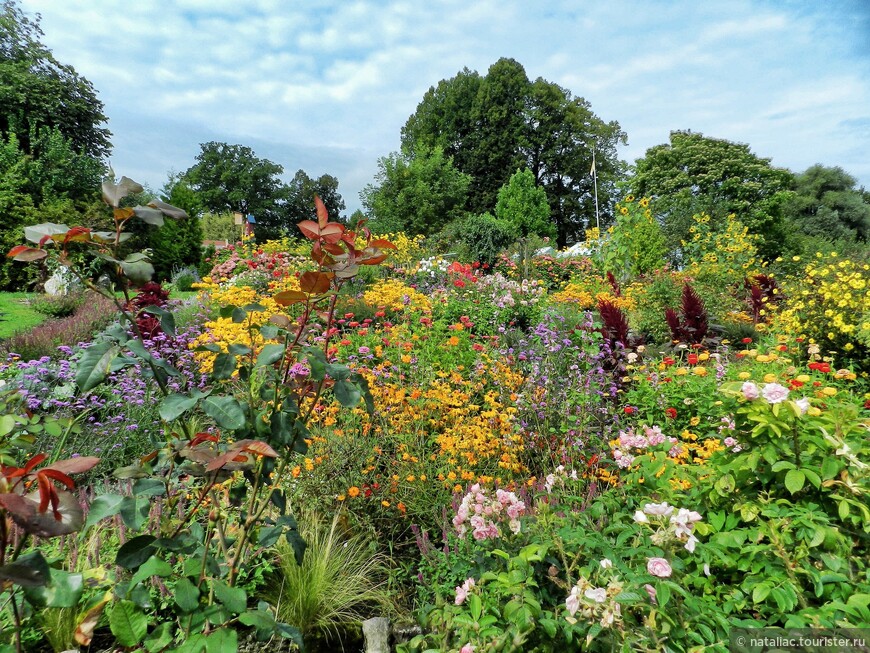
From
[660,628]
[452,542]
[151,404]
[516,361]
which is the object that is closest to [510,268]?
[516,361]

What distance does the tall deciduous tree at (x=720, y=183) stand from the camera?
20.3 meters

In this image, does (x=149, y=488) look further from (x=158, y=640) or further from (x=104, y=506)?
(x=158, y=640)

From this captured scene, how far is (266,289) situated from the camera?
823 cm

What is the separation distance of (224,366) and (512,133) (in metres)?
30.0

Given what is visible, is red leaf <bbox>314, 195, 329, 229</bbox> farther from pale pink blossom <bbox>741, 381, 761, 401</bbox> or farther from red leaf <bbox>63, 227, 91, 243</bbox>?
pale pink blossom <bbox>741, 381, 761, 401</bbox>

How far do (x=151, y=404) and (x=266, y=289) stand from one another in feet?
14.3

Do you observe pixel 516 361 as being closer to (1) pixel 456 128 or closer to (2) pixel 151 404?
(2) pixel 151 404

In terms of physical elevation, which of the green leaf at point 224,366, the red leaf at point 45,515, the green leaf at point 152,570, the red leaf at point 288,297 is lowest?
the green leaf at point 152,570

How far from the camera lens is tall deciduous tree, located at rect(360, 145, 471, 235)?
78.6ft

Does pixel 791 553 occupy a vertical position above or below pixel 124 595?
below

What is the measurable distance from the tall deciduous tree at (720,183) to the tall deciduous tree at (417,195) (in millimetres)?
9630

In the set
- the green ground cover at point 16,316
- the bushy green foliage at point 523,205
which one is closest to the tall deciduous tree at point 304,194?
the bushy green foliage at point 523,205

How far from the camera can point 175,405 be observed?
3.79 feet

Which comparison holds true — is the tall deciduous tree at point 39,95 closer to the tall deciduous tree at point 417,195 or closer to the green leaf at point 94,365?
the tall deciduous tree at point 417,195
